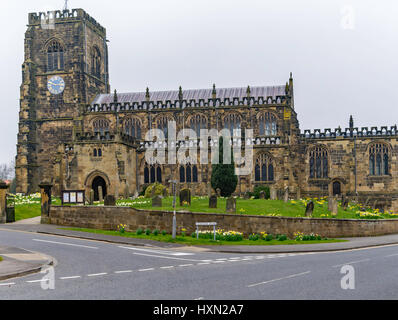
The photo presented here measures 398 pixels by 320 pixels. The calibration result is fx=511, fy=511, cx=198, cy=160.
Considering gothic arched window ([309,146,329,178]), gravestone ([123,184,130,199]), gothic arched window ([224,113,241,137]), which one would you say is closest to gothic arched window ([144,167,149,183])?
gravestone ([123,184,130,199])

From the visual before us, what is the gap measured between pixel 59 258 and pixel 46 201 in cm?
1531

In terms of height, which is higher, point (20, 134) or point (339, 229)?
point (20, 134)

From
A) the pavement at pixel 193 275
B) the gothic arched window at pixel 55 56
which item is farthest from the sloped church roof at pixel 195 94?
the pavement at pixel 193 275

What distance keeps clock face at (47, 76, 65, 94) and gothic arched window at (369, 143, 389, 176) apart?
38.3 m

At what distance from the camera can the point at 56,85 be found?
64.7 metres

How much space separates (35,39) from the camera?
65.9 metres

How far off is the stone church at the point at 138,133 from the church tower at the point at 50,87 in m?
0.13

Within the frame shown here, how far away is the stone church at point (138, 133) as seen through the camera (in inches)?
1993

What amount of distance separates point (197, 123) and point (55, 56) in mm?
21132

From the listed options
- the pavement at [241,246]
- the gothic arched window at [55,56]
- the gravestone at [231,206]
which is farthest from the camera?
the gothic arched window at [55,56]

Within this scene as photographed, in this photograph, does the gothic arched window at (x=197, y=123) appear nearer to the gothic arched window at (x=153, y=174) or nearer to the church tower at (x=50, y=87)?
the gothic arched window at (x=153, y=174)

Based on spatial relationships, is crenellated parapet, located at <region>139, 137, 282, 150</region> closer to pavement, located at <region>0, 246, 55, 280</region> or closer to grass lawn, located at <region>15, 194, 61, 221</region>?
grass lawn, located at <region>15, 194, 61, 221</region>

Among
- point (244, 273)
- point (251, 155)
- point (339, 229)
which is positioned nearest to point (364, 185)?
point (251, 155)
